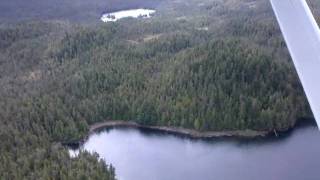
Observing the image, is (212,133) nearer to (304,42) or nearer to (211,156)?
(211,156)

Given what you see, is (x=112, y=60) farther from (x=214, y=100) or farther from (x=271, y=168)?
(x=271, y=168)

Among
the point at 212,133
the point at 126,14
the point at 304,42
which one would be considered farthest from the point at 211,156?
the point at 126,14

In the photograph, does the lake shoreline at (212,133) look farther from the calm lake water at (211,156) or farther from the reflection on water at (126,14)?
the reflection on water at (126,14)

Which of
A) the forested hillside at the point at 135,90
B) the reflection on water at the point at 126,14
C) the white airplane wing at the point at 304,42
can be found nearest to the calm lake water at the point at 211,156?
the forested hillside at the point at 135,90

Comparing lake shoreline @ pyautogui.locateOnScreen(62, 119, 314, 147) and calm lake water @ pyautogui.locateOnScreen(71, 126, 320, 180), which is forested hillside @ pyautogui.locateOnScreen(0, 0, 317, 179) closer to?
lake shoreline @ pyautogui.locateOnScreen(62, 119, 314, 147)

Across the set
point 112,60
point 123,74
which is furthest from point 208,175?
point 112,60

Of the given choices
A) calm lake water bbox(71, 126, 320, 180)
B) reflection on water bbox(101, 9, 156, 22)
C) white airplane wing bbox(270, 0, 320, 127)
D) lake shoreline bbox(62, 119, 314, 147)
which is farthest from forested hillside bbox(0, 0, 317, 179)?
reflection on water bbox(101, 9, 156, 22)
